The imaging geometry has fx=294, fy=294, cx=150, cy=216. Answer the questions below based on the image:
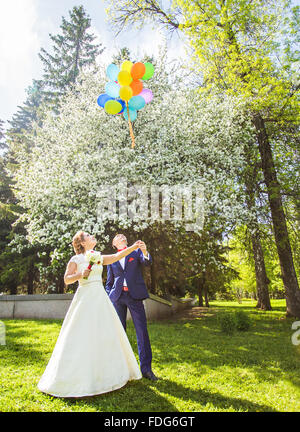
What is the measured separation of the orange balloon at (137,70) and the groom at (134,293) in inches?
177

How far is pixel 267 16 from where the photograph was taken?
11367 mm

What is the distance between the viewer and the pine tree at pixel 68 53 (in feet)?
88.1

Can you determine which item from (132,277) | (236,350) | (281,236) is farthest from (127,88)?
(281,236)

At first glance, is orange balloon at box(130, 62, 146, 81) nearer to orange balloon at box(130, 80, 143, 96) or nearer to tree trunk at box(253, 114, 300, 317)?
orange balloon at box(130, 80, 143, 96)

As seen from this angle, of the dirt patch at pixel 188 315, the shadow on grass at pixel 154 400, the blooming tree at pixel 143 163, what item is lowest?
the dirt patch at pixel 188 315

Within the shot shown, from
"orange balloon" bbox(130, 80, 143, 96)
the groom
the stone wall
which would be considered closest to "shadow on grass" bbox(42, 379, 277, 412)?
the groom

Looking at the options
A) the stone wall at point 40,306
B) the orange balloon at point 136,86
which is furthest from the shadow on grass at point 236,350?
the orange balloon at point 136,86

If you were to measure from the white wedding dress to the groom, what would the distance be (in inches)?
12.0

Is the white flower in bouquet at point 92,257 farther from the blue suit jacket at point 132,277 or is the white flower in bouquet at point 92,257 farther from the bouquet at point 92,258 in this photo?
the blue suit jacket at point 132,277

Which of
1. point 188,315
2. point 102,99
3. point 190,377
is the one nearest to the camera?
point 190,377

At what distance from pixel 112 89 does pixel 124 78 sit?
0.47 m

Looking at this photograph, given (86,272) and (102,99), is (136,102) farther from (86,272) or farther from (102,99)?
(86,272)

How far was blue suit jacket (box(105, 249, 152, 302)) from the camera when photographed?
4734mm

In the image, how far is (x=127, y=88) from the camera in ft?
23.6
